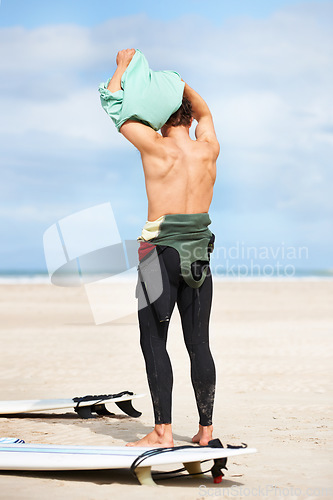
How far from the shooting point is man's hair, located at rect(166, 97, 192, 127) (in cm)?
429

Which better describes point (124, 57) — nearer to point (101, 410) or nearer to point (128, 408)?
point (128, 408)

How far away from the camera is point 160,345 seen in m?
4.09

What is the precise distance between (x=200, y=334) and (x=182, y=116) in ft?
5.01

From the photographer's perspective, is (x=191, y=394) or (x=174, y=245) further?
(x=191, y=394)

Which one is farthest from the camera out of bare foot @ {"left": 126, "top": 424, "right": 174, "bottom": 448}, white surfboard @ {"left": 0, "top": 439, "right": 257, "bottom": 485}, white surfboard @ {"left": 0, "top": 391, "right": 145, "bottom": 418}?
white surfboard @ {"left": 0, "top": 391, "right": 145, "bottom": 418}

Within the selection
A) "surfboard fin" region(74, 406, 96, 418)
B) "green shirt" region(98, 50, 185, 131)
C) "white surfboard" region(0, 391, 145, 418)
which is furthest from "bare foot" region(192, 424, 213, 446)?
"green shirt" region(98, 50, 185, 131)

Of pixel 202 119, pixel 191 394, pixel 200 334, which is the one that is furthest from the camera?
pixel 191 394

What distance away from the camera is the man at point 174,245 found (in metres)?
4.05

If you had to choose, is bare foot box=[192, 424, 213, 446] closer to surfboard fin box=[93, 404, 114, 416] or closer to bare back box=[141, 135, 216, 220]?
bare back box=[141, 135, 216, 220]

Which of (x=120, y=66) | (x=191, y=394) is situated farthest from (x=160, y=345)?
(x=191, y=394)

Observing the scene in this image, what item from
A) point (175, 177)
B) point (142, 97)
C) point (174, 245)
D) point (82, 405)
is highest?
point (142, 97)

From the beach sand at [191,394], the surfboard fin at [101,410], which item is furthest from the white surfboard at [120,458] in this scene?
the surfboard fin at [101,410]

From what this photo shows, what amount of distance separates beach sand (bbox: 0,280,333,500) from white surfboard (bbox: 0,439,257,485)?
78 millimetres

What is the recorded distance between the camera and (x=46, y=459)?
363 cm
